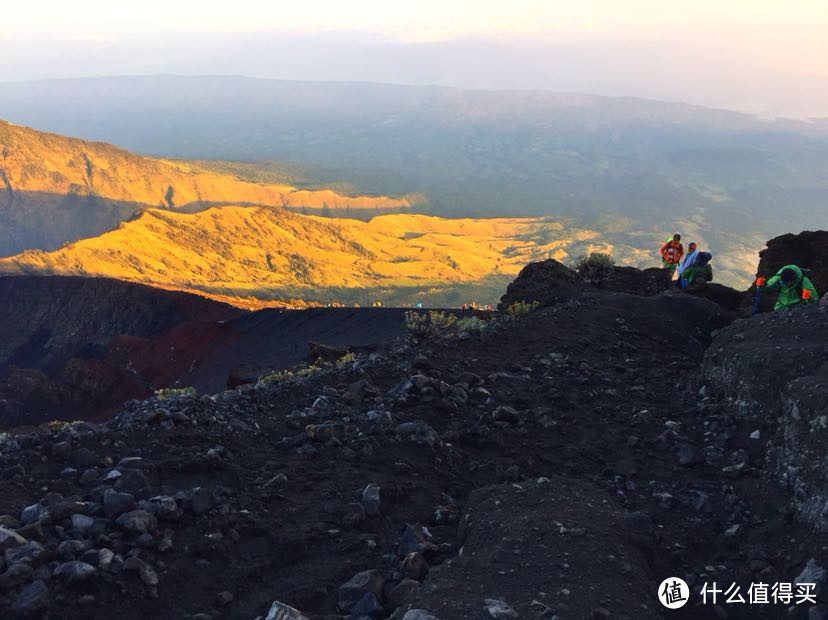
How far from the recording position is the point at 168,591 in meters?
3.97

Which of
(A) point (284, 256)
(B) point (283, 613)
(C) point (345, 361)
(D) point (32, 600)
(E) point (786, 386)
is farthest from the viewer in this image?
(A) point (284, 256)

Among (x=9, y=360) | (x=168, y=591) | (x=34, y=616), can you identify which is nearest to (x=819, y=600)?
(x=168, y=591)

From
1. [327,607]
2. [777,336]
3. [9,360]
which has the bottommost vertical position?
[9,360]

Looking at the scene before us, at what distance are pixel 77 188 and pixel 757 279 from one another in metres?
140

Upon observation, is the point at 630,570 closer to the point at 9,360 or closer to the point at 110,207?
the point at 9,360

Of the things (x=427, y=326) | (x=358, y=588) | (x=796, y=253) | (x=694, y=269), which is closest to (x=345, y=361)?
(x=427, y=326)

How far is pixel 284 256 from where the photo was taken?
102m

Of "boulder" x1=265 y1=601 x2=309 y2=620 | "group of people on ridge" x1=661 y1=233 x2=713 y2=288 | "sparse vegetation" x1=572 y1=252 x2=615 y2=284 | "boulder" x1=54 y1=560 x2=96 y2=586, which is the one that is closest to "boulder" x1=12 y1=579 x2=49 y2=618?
"boulder" x1=54 y1=560 x2=96 y2=586

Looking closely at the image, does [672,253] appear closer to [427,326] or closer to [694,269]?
[694,269]

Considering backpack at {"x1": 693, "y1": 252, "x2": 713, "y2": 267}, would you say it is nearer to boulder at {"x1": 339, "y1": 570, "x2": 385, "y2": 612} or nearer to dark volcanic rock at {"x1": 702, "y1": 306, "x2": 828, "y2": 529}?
dark volcanic rock at {"x1": 702, "y1": 306, "x2": 828, "y2": 529}

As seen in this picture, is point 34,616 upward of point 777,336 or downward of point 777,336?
downward

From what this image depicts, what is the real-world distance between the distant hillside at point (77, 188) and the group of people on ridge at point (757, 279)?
121167 millimetres

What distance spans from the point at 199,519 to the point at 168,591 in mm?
612

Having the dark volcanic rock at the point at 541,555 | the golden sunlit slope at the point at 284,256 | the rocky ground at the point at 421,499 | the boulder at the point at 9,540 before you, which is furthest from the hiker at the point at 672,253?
the golden sunlit slope at the point at 284,256
